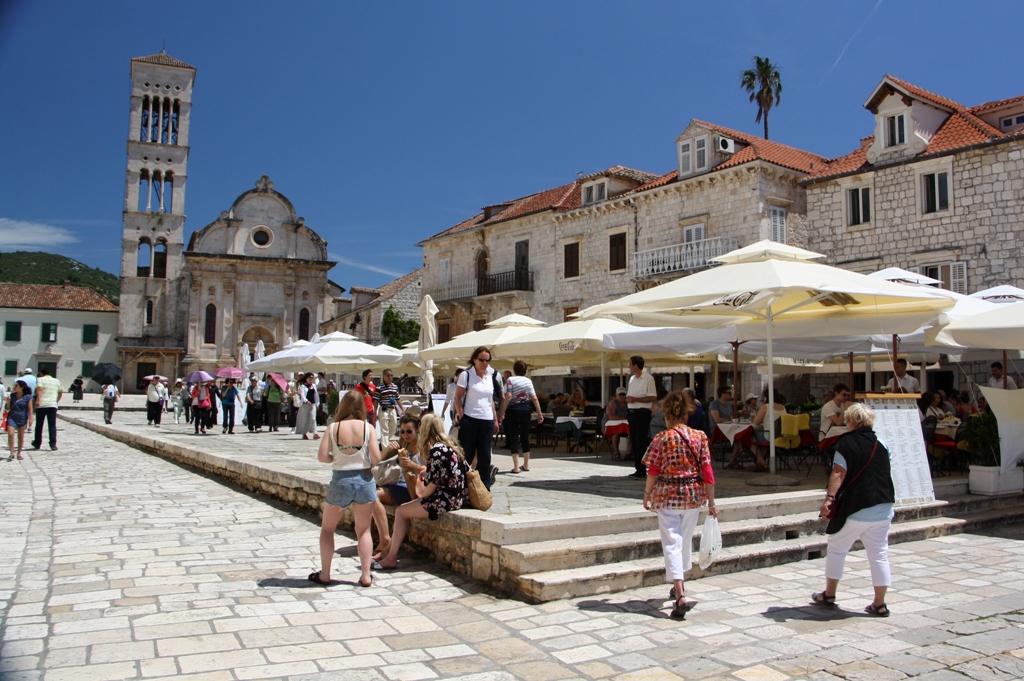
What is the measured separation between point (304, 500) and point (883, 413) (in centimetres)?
606

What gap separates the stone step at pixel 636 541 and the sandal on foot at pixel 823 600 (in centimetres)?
111

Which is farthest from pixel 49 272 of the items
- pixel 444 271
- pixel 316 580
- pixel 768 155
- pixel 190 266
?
pixel 316 580

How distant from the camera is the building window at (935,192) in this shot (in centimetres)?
2066

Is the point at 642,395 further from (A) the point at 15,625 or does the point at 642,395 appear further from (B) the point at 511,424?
(A) the point at 15,625

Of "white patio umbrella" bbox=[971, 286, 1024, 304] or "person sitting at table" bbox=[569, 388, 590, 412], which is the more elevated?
"white patio umbrella" bbox=[971, 286, 1024, 304]

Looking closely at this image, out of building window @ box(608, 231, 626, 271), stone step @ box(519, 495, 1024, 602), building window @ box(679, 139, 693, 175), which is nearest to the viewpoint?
stone step @ box(519, 495, 1024, 602)

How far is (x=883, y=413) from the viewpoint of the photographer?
7.27 meters

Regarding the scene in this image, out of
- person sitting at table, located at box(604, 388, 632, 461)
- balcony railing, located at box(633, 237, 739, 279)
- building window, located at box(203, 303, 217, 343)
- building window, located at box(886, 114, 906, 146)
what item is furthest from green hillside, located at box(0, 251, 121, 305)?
person sitting at table, located at box(604, 388, 632, 461)

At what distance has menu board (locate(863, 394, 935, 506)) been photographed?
7307 mm

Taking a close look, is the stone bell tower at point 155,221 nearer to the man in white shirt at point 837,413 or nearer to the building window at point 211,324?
the building window at point 211,324

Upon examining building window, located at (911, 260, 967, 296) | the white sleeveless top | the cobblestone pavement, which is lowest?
the cobblestone pavement

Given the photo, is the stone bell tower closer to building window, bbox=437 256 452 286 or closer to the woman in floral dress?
building window, bbox=437 256 452 286

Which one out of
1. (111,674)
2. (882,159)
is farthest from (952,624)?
(882,159)

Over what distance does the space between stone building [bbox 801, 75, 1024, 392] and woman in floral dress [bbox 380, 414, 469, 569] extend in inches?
707
